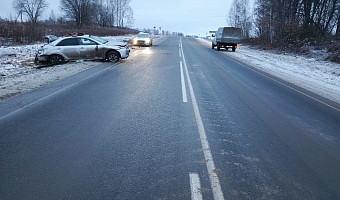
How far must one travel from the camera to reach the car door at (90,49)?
47.5 feet

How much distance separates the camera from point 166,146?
14.0 ft

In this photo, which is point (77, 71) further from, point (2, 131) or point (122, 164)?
point (122, 164)

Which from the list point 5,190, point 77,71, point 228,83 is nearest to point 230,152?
point 5,190

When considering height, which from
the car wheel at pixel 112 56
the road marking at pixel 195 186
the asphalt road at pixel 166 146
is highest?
the car wheel at pixel 112 56

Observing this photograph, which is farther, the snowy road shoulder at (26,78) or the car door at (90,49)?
the car door at (90,49)

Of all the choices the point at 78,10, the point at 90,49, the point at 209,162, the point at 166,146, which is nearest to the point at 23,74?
the point at 90,49

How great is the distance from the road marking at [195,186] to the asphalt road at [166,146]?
0.01 metres

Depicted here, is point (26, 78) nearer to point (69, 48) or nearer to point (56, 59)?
point (56, 59)

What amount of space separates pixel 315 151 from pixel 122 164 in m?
3.29

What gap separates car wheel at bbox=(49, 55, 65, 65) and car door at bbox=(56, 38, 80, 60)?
273 mm

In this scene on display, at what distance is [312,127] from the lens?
18.1 feet

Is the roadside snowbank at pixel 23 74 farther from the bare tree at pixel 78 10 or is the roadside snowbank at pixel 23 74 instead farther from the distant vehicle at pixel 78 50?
the bare tree at pixel 78 10

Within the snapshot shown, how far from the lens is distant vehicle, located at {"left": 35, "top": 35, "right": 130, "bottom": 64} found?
13.6m

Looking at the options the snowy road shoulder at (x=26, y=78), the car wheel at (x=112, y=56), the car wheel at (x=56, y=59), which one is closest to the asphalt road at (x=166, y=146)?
the snowy road shoulder at (x=26, y=78)
